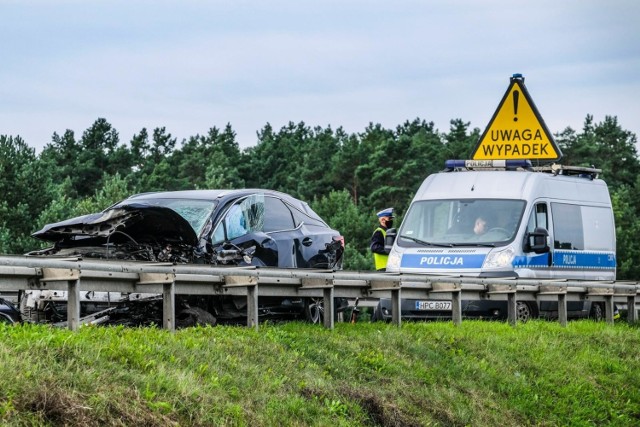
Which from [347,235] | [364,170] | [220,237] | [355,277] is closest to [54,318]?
[220,237]

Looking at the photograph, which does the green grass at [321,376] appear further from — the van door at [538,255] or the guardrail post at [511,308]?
the van door at [538,255]

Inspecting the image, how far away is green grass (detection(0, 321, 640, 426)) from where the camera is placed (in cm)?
930

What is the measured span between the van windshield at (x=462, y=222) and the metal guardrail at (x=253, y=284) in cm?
146

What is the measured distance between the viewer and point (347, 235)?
75.9 m

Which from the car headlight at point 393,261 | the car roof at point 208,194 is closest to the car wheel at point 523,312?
the car headlight at point 393,261

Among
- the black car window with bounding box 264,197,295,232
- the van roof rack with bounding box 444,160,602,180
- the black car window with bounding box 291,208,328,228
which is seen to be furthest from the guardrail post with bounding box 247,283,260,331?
the van roof rack with bounding box 444,160,602,180

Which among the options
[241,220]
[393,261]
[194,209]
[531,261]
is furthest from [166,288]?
[531,261]

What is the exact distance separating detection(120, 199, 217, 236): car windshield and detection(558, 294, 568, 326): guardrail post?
6335 mm

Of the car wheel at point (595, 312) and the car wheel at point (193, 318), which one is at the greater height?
the car wheel at point (193, 318)

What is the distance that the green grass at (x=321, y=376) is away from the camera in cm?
930

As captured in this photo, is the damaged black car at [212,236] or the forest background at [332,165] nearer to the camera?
the damaged black car at [212,236]

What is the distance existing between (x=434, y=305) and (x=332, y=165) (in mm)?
70431

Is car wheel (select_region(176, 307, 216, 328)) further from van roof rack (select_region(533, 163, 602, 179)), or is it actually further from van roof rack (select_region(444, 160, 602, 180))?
van roof rack (select_region(533, 163, 602, 179))

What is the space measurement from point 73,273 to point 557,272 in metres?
12.4
